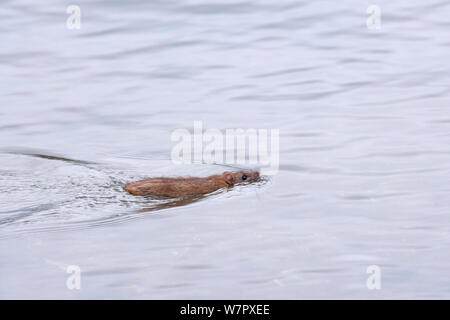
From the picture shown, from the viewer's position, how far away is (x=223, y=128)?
449 inches

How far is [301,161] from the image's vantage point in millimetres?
10078

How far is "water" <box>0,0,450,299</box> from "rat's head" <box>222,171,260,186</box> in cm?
19

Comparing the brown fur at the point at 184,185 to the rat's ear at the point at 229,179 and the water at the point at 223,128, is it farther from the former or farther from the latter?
the water at the point at 223,128

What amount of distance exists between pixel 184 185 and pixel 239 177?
65cm

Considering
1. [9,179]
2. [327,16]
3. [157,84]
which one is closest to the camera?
[9,179]

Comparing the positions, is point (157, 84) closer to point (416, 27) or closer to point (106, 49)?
point (106, 49)

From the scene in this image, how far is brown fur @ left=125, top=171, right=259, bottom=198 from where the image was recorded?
9.33 metres

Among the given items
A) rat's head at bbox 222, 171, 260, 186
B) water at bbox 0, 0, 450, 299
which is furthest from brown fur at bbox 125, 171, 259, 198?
water at bbox 0, 0, 450, 299

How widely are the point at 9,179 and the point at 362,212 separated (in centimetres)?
391

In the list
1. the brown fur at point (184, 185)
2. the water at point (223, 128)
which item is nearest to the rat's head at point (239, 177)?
the brown fur at point (184, 185)

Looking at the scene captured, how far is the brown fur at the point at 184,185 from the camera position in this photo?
9328mm

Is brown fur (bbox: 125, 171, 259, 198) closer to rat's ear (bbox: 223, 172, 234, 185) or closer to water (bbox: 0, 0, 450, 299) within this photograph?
rat's ear (bbox: 223, 172, 234, 185)
